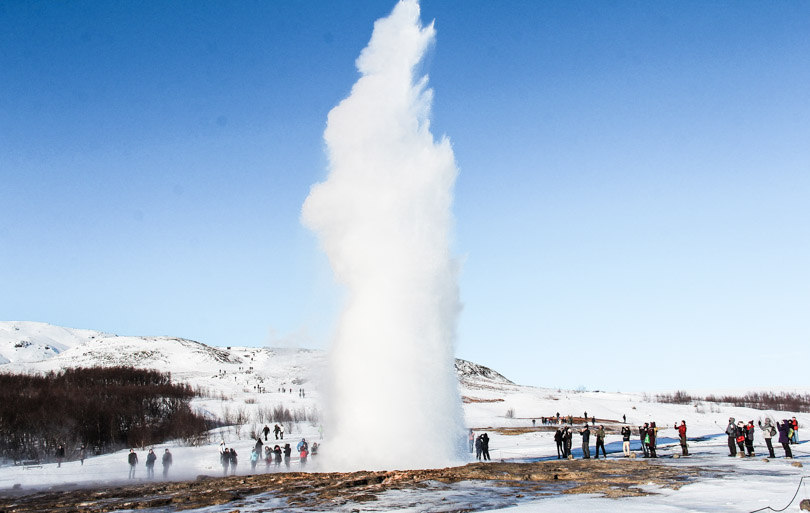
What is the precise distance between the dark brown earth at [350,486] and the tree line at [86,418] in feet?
107

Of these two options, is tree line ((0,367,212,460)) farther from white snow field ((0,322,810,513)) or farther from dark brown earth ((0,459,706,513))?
dark brown earth ((0,459,706,513))

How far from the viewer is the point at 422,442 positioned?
2236 centimetres

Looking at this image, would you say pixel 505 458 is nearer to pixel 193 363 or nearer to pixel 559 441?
pixel 559 441

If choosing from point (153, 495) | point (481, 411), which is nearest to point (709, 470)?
point (153, 495)

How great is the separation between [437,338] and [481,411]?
52.3 metres

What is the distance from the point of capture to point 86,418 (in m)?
58.5

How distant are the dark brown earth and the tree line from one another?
107ft

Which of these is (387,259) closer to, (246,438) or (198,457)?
(198,457)

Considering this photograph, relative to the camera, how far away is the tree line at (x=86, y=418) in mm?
53438

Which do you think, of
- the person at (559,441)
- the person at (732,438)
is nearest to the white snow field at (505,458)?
the person at (732,438)

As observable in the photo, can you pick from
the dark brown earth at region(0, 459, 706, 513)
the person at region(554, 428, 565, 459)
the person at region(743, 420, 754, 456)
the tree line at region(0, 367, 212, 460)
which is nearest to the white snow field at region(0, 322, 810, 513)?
the person at region(743, 420, 754, 456)

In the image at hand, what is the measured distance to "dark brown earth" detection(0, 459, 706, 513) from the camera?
16.7 meters

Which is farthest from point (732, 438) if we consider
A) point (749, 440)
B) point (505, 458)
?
point (505, 458)

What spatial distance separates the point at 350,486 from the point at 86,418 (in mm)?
49793
